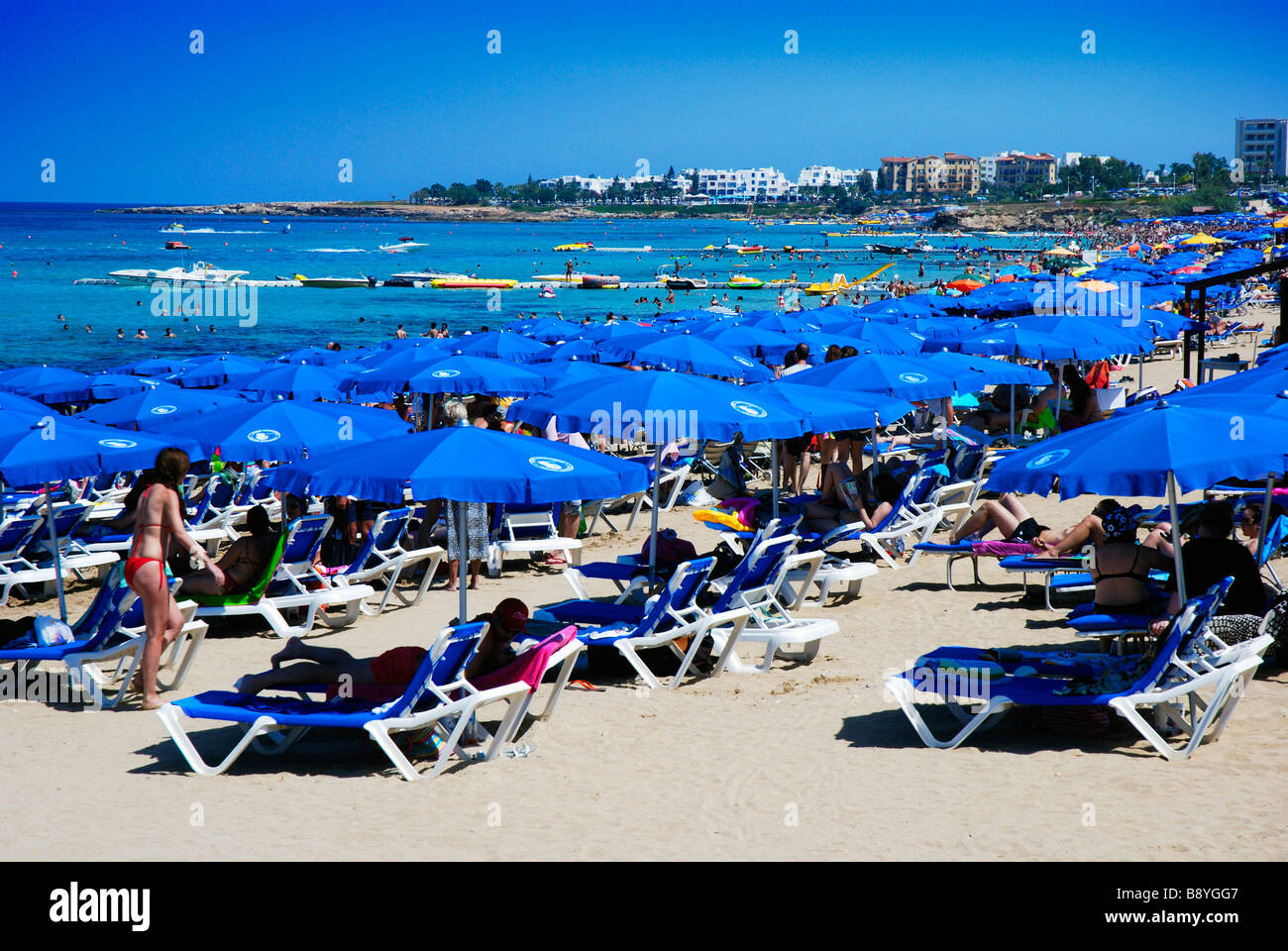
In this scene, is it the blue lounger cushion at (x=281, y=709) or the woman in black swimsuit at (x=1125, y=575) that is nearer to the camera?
the blue lounger cushion at (x=281, y=709)

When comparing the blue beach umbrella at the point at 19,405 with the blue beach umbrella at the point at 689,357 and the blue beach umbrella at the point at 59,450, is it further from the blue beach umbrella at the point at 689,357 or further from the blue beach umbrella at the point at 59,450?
the blue beach umbrella at the point at 689,357

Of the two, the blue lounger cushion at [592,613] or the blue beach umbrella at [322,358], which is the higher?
the blue beach umbrella at [322,358]

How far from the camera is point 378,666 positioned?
6.04m

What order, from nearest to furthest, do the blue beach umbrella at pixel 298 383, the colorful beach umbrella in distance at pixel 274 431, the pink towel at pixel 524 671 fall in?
the pink towel at pixel 524 671
the colorful beach umbrella in distance at pixel 274 431
the blue beach umbrella at pixel 298 383

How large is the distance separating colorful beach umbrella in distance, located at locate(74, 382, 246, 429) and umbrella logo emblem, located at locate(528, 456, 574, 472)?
6.83 meters

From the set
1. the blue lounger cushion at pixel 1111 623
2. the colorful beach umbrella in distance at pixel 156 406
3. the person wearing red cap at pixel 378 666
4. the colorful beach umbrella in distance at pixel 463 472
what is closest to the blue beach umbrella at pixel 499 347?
the colorful beach umbrella in distance at pixel 156 406

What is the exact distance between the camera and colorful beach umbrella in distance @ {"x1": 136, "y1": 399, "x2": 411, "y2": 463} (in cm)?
931

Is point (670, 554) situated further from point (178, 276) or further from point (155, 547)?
point (178, 276)

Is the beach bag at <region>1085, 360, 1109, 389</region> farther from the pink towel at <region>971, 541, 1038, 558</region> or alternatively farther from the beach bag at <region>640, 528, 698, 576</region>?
the beach bag at <region>640, 528, 698, 576</region>

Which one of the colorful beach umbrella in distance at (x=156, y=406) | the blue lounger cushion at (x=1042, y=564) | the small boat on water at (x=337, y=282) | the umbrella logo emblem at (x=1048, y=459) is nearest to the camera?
the umbrella logo emblem at (x=1048, y=459)

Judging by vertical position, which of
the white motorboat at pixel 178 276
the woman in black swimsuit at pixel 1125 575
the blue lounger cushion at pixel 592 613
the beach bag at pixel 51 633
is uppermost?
the white motorboat at pixel 178 276

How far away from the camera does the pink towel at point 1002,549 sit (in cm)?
938

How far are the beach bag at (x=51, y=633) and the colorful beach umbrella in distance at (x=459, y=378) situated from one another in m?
6.99
